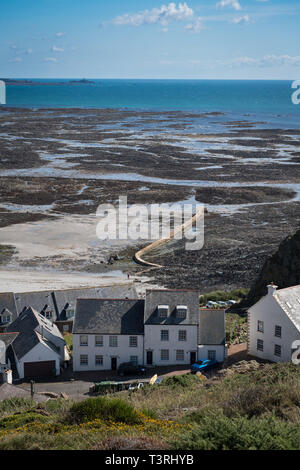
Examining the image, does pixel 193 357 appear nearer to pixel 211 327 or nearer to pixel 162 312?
pixel 211 327

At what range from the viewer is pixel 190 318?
32.8 metres

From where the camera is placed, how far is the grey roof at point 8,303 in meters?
38.6

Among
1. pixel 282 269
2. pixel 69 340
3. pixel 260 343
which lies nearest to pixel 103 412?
pixel 260 343

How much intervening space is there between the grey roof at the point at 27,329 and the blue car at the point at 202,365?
30.0 feet

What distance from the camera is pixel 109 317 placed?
3356 centimetres

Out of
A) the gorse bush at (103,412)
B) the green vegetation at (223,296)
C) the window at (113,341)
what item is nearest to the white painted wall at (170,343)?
the window at (113,341)

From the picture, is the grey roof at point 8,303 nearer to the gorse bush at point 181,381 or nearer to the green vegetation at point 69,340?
the green vegetation at point 69,340

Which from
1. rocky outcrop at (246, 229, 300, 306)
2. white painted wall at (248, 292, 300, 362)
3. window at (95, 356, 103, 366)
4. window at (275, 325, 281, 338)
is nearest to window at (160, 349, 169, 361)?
window at (95, 356, 103, 366)

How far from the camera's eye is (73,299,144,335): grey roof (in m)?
33.0

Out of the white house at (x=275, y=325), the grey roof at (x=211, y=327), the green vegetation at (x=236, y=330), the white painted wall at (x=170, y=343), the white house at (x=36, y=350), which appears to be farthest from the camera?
the green vegetation at (x=236, y=330)

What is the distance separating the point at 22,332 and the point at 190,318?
10510 millimetres

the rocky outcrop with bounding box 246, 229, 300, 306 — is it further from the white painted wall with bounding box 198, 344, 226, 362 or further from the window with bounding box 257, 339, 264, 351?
the window with bounding box 257, 339, 264, 351

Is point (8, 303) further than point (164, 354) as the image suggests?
Yes

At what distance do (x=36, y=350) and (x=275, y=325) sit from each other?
1371cm
